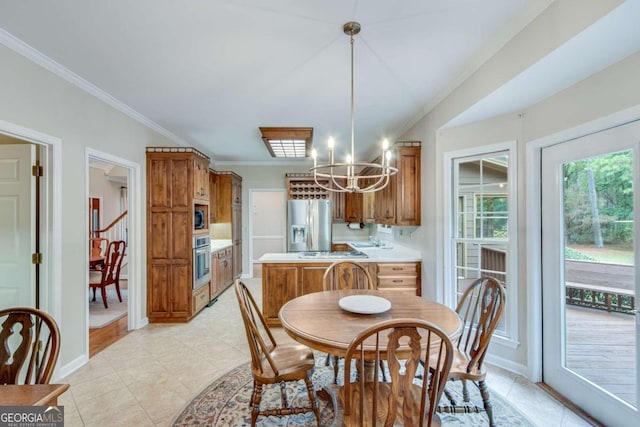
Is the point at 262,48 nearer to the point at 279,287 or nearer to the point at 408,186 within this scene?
the point at 408,186

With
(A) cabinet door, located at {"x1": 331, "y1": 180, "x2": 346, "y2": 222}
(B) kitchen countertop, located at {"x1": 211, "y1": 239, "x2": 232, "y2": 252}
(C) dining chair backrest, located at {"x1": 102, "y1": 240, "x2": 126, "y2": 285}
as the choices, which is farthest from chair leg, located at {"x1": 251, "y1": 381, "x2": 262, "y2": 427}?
(A) cabinet door, located at {"x1": 331, "y1": 180, "x2": 346, "y2": 222}

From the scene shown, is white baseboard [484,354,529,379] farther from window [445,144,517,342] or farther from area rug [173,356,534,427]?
Answer: area rug [173,356,534,427]

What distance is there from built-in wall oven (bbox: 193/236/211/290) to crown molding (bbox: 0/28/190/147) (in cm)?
168

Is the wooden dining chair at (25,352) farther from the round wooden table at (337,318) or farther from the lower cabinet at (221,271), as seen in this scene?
the lower cabinet at (221,271)

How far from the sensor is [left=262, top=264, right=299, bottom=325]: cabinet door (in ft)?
11.8

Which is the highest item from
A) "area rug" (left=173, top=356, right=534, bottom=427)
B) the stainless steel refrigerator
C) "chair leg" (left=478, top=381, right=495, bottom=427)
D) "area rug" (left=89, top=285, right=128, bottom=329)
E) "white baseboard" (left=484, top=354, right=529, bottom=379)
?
the stainless steel refrigerator

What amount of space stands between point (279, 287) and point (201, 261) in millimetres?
1361

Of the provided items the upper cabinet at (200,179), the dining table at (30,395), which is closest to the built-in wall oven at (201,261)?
the upper cabinet at (200,179)

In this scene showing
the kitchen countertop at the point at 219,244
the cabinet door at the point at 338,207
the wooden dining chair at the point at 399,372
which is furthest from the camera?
the cabinet door at the point at 338,207

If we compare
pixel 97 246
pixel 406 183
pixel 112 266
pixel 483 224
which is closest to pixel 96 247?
pixel 97 246

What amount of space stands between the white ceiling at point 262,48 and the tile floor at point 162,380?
2629mm

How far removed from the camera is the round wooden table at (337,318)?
1542 millimetres

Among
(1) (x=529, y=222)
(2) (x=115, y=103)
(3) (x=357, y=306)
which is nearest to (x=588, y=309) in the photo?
(1) (x=529, y=222)

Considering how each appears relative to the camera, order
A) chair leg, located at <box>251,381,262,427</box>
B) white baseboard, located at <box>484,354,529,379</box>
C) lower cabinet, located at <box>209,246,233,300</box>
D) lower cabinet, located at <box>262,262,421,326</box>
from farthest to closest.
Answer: lower cabinet, located at <box>209,246,233,300</box>, lower cabinet, located at <box>262,262,421,326</box>, white baseboard, located at <box>484,354,529,379</box>, chair leg, located at <box>251,381,262,427</box>
